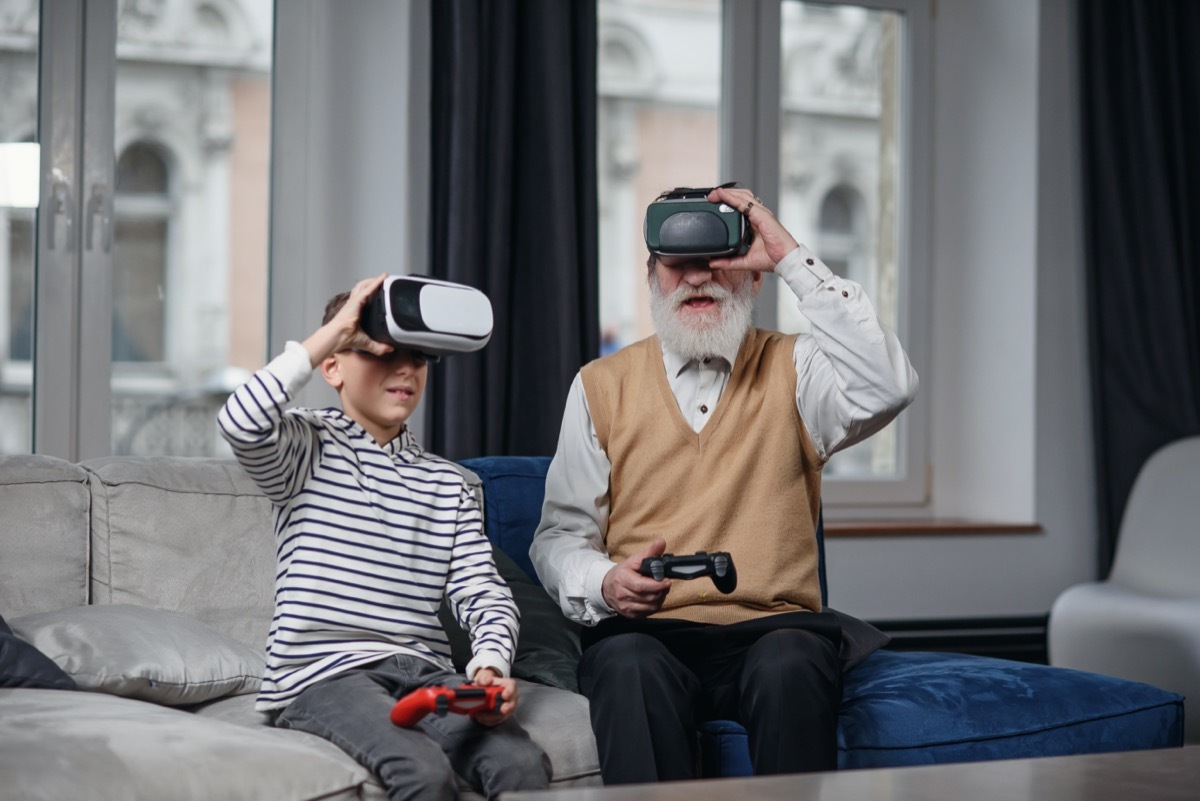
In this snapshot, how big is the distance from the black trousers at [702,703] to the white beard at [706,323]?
1.51 ft

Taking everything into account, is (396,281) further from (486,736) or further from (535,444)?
(535,444)

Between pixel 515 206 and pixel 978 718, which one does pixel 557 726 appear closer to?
pixel 978 718

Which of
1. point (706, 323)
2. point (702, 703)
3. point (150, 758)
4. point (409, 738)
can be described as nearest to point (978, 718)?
point (702, 703)

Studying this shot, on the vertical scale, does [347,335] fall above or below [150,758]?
above

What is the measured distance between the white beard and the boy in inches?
17.4

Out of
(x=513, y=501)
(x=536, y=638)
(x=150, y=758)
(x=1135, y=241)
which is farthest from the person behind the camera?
(x=1135, y=241)

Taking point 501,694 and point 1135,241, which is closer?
point 501,694

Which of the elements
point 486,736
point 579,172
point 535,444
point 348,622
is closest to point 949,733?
point 486,736

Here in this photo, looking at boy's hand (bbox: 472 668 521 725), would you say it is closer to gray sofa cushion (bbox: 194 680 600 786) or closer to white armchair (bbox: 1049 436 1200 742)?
gray sofa cushion (bbox: 194 680 600 786)

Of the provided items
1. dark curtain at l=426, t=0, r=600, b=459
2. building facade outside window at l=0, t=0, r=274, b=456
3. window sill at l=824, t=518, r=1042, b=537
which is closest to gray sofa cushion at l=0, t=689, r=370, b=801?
dark curtain at l=426, t=0, r=600, b=459

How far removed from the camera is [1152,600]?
111 inches

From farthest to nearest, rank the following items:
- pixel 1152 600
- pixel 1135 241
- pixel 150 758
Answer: pixel 1135 241
pixel 1152 600
pixel 150 758

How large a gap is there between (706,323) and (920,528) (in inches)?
57.8

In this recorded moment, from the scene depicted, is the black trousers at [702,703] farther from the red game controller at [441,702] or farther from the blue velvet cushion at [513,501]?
the blue velvet cushion at [513,501]
